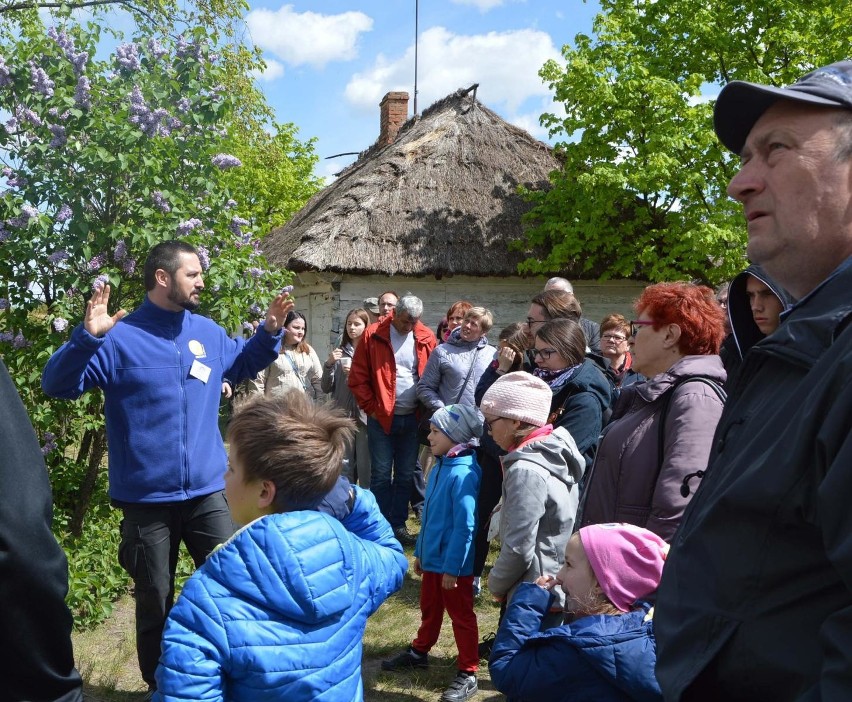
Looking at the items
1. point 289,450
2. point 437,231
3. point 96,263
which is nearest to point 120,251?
point 96,263

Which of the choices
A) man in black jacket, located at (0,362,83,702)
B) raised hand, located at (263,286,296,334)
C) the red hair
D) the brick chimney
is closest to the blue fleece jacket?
raised hand, located at (263,286,296,334)

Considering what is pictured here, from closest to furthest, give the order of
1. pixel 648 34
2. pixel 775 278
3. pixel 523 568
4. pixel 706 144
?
pixel 775 278, pixel 523 568, pixel 706 144, pixel 648 34

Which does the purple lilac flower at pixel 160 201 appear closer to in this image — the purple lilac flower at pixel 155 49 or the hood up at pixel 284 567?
the purple lilac flower at pixel 155 49

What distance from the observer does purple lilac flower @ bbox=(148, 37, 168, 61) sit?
523 centimetres

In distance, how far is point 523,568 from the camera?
3445 mm

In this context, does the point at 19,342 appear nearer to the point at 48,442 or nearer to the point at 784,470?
the point at 48,442

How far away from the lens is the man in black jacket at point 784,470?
987mm

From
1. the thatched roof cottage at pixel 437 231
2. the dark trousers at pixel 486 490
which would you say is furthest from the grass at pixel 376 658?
the thatched roof cottage at pixel 437 231

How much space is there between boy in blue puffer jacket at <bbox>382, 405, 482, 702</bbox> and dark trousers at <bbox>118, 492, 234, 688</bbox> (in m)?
0.96

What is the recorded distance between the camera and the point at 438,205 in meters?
14.1

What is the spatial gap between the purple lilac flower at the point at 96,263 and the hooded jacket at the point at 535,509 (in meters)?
2.99

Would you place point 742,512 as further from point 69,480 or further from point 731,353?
point 69,480

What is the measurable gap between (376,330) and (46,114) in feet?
9.77

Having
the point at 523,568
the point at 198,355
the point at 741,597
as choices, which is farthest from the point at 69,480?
the point at 741,597
